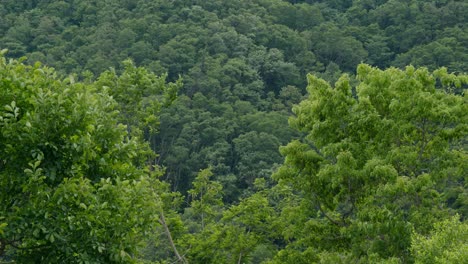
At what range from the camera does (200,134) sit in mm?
52031

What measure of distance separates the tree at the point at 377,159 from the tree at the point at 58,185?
4626mm

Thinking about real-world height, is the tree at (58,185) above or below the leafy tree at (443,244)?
above

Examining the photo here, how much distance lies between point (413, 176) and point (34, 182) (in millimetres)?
6687

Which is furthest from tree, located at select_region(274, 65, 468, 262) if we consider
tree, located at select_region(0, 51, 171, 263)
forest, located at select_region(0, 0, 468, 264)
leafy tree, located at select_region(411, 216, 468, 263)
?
tree, located at select_region(0, 51, 171, 263)

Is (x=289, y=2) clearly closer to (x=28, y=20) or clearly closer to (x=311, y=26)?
(x=311, y=26)

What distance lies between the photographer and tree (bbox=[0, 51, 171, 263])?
5965 millimetres

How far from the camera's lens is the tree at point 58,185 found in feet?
19.6

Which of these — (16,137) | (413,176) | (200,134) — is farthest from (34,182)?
(200,134)

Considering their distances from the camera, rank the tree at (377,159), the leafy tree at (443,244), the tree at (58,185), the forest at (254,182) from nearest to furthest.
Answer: the tree at (58,185) → the forest at (254,182) → the leafy tree at (443,244) → the tree at (377,159)

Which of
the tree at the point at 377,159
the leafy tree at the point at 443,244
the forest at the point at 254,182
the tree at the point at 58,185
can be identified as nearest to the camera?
the tree at the point at 58,185

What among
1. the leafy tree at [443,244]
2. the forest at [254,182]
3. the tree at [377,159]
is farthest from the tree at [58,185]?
the tree at [377,159]

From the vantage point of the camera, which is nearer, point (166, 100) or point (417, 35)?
point (166, 100)

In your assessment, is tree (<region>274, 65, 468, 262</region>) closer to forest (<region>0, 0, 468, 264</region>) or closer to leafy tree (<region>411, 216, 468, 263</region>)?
forest (<region>0, 0, 468, 264</region>)

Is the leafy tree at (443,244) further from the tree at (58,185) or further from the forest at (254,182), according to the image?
the tree at (58,185)
